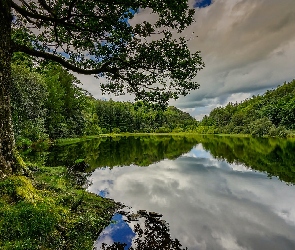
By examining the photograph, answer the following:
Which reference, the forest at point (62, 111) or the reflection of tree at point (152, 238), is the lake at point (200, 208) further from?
the forest at point (62, 111)

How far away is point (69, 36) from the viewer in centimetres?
1147

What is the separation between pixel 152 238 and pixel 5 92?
7459 millimetres

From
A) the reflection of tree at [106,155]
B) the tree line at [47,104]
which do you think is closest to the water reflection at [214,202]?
the reflection of tree at [106,155]

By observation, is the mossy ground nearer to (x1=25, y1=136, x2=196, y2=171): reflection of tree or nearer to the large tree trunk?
the large tree trunk

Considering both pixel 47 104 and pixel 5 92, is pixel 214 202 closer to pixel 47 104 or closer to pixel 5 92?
pixel 5 92

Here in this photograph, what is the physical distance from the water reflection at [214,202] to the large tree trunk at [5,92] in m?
6.87

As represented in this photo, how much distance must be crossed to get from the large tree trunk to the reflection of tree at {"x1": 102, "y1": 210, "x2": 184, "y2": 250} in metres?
4.49

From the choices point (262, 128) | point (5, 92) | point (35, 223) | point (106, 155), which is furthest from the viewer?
point (262, 128)

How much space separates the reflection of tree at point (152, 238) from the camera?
28.9 feet

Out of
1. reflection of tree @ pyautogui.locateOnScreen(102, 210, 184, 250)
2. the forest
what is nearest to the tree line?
the forest

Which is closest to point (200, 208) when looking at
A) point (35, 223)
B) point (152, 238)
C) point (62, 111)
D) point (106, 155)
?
point (152, 238)

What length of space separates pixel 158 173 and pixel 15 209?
61.6 ft

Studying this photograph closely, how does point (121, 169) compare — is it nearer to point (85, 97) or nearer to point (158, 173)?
point (158, 173)

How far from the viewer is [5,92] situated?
27.2ft
